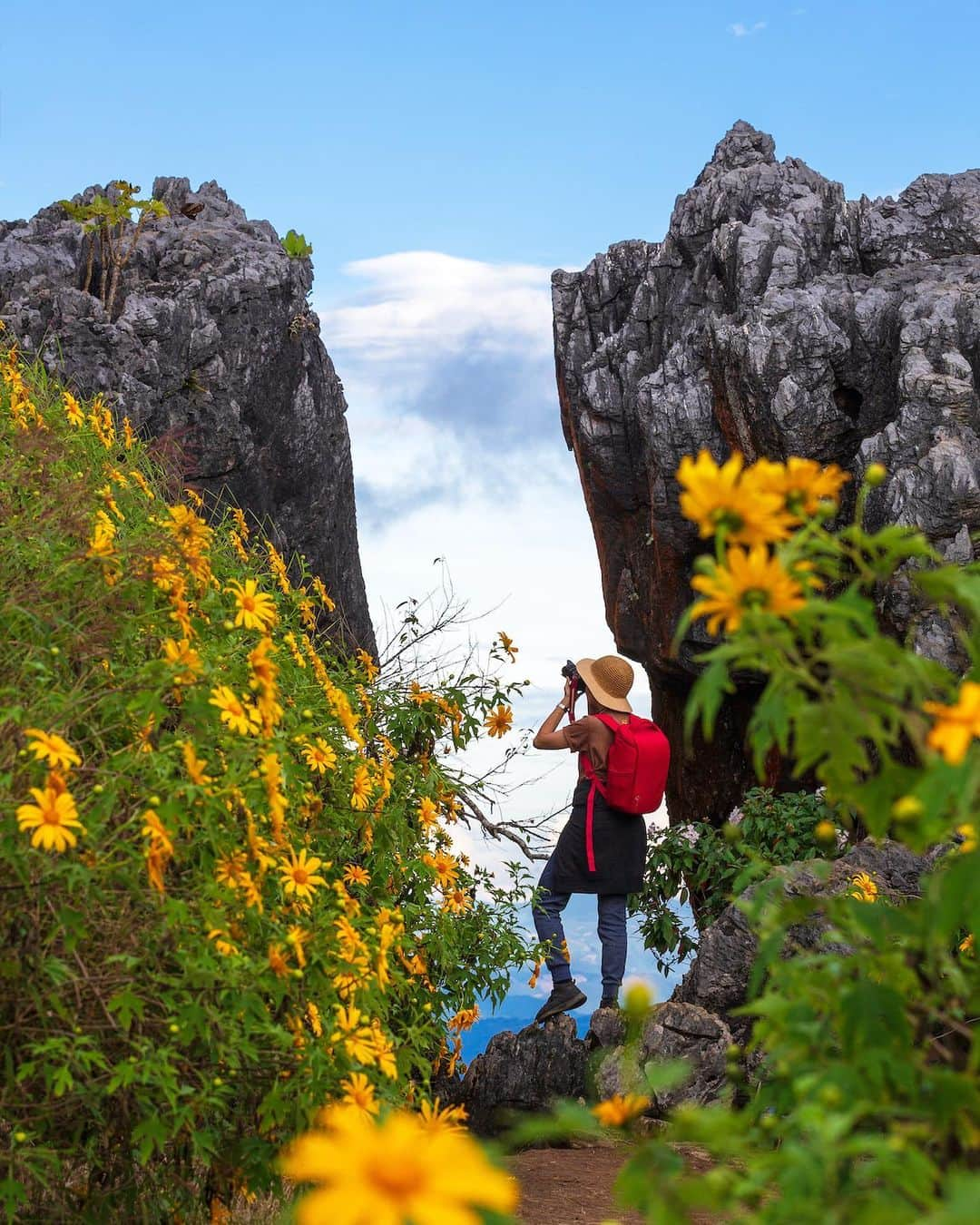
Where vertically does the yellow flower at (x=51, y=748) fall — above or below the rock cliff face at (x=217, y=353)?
below

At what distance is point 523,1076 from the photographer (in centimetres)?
617

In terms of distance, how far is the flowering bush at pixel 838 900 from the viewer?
51.1 inches

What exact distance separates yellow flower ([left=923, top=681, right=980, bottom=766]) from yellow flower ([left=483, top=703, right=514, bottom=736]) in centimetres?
438

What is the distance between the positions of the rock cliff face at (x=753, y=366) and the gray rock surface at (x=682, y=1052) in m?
3.99

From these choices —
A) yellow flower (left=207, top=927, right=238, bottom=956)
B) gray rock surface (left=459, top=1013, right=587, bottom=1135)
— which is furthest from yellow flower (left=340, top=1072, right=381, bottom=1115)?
gray rock surface (left=459, top=1013, right=587, bottom=1135)

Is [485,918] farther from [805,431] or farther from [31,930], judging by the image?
[805,431]

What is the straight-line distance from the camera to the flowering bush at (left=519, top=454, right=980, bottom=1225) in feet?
4.26

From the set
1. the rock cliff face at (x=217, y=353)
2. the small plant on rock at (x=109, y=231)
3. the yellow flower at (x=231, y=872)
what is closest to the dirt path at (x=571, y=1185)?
the yellow flower at (x=231, y=872)

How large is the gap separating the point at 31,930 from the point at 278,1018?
2.44 feet

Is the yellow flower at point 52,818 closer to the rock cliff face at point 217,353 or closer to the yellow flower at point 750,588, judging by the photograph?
the yellow flower at point 750,588

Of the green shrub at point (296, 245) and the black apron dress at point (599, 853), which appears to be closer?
the black apron dress at point (599, 853)

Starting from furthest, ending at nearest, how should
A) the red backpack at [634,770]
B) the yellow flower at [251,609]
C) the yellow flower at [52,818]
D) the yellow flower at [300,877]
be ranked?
1. the red backpack at [634,770]
2. the yellow flower at [251,609]
3. the yellow flower at [300,877]
4. the yellow flower at [52,818]

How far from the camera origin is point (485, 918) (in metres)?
5.43

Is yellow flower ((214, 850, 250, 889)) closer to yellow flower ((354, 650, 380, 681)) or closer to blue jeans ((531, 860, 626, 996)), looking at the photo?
yellow flower ((354, 650, 380, 681))
